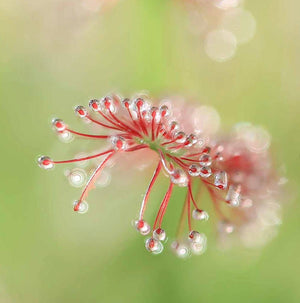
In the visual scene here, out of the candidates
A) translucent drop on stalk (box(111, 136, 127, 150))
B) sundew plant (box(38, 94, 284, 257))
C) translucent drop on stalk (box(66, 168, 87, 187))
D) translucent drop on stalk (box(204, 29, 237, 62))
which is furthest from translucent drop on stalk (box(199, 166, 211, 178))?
translucent drop on stalk (box(204, 29, 237, 62))

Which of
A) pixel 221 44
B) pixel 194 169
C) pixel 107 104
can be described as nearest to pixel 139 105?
pixel 107 104

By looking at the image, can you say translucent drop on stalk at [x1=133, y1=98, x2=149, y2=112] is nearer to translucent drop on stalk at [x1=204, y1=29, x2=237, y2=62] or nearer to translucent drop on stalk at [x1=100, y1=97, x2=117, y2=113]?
translucent drop on stalk at [x1=100, y1=97, x2=117, y2=113]

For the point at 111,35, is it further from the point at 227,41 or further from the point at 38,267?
the point at 38,267

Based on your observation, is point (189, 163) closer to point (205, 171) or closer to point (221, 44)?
point (205, 171)

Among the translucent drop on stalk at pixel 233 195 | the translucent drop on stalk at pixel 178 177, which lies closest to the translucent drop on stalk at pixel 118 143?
the translucent drop on stalk at pixel 178 177

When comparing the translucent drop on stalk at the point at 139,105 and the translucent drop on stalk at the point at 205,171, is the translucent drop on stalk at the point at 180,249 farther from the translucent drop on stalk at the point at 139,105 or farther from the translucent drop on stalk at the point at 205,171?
the translucent drop on stalk at the point at 139,105

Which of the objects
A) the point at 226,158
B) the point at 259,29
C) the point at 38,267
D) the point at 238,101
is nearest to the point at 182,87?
the point at 238,101
